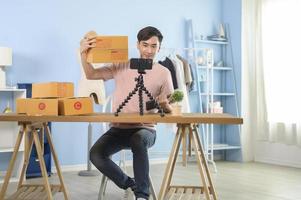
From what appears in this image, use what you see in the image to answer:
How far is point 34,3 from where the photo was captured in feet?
15.4

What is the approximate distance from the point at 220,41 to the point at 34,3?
8.21 feet

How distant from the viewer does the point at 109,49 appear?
2619mm

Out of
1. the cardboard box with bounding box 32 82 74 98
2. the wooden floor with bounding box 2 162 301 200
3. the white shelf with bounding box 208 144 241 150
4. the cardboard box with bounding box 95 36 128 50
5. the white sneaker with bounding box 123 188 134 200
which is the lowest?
the wooden floor with bounding box 2 162 301 200

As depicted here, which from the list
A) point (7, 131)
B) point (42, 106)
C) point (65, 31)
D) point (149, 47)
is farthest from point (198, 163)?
point (65, 31)

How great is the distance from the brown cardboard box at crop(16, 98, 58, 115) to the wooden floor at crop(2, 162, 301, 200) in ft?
3.60

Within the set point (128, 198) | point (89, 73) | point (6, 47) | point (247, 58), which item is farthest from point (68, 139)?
point (247, 58)

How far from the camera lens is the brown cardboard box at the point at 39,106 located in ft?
8.42

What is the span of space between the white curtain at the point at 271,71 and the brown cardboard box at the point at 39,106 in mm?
3421

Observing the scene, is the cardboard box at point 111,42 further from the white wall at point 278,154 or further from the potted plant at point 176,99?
the white wall at point 278,154

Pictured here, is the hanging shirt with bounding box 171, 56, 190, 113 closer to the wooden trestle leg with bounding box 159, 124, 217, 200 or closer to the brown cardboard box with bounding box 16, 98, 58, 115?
the wooden trestle leg with bounding box 159, 124, 217, 200

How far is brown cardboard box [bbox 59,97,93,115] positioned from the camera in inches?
101

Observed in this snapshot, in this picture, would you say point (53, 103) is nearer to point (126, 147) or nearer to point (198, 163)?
point (126, 147)

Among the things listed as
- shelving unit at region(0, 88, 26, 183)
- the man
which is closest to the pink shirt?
the man

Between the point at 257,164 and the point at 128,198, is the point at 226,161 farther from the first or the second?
the point at 128,198
